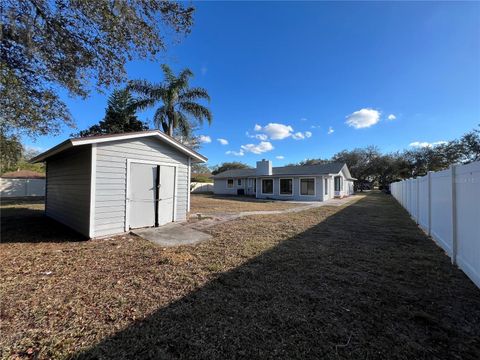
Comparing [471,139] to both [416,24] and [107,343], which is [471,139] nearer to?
[416,24]

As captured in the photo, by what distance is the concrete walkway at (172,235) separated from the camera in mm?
6051

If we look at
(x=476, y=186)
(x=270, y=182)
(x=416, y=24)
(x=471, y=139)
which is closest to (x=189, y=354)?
(x=476, y=186)

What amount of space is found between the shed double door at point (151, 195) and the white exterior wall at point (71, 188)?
3.70 feet

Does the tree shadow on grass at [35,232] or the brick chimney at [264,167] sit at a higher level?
the brick chimney at [264,167]

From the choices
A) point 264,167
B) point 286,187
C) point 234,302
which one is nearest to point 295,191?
point 286,187

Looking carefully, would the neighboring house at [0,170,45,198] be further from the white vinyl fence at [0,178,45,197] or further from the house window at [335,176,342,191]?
the house window at [335,176,342,191]

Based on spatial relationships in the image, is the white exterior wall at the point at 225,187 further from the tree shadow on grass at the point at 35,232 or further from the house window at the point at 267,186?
the tree shadow on grass at the point at 35,232

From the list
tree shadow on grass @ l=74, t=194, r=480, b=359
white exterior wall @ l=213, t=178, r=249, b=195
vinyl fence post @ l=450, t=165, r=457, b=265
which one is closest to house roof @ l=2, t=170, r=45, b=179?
white exterior wall @ l=213, t=178, r=249, b=195

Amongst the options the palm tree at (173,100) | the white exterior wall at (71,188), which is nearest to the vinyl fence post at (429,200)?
the white exterior wall at (71,188)

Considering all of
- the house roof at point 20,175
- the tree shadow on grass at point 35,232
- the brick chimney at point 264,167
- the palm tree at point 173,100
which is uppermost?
the palm tree at point 173,100

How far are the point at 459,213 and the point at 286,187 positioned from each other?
1835cm

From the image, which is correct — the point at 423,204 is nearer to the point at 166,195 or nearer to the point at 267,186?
the point at 166,195

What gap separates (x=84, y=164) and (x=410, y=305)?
25.5 ft

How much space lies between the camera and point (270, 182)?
23.6 m
